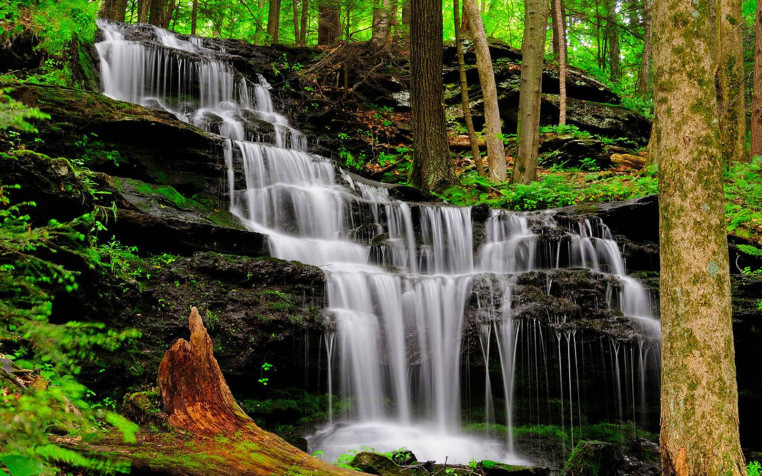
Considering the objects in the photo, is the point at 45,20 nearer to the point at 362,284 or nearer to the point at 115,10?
the point at 362,284

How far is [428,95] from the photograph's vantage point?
38.3ft

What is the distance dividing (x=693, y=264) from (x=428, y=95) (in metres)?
8.79

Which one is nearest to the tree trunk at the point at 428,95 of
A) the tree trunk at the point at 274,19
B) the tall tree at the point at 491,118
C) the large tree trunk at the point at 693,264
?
the tall tree at the point at 491,118

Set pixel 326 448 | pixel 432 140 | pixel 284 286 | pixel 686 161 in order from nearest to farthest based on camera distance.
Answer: pixel 686 161
pixel 326 448
pixel 284 286
pixel 432 140

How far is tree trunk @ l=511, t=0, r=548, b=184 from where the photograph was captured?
37.4ft

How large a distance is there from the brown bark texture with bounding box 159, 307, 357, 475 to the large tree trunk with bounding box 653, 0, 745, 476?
230 cm


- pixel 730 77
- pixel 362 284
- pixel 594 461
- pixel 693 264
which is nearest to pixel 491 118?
pixel 730 77

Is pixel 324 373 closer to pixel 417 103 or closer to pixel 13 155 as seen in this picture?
pixel 13 155

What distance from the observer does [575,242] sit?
862 cm

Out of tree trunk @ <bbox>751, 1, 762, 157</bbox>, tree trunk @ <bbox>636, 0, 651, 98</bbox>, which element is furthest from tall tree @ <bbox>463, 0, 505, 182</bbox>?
tree trunk @ <bbox>636, 0, 651, 98</bbox>

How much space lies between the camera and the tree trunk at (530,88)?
37.4ft

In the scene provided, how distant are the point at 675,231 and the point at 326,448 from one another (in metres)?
4.01

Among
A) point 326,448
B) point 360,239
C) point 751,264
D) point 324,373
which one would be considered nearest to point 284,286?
point 324,373

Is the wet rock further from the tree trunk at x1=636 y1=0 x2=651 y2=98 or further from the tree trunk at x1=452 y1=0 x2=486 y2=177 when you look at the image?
the tree trunk at x1=636 y1=0 x2=651 y2=98
